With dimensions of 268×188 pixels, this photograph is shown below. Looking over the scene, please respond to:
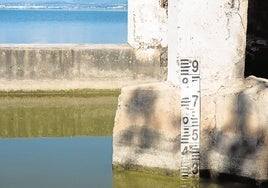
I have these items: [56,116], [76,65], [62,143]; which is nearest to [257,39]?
[76,65]

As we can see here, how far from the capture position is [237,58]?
15.4ft

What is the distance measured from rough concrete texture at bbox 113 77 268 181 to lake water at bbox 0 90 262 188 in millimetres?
151

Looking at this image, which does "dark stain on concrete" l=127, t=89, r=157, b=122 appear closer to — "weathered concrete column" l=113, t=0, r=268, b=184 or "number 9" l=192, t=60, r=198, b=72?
"weathered concrete column" l=113, t=0, r=268, b=184

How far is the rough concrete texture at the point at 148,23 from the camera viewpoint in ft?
27.9

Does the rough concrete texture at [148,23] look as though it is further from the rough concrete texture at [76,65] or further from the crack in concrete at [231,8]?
the crack in concrete at [231,8]

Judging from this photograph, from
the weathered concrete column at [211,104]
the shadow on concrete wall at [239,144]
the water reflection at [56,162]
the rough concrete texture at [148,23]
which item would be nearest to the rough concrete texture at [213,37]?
the weathered concrete column at [211,104]

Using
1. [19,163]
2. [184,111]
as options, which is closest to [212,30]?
[184,111]

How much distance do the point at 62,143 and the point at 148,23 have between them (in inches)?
122

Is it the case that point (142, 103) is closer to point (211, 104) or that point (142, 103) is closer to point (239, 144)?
point (211, 104)

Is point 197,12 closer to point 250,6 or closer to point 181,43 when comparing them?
point 181,43

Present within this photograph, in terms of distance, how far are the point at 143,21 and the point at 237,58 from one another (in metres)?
4.03

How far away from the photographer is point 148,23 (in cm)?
859

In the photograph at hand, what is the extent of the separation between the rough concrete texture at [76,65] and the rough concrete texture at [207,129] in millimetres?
3837

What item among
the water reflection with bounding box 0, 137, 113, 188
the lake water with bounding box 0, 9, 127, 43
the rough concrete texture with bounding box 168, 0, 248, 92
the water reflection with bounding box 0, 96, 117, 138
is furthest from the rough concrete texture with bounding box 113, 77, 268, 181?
the lake water with bounding box 0, 9, 127, 43
